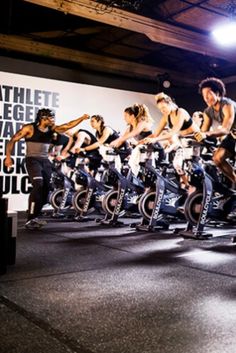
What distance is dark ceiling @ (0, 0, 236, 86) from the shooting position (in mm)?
6836

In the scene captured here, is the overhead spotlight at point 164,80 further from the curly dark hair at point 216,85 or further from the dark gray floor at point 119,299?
the dark gray floor at point 119,299

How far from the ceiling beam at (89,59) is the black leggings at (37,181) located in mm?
3721

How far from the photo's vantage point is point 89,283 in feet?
9.92

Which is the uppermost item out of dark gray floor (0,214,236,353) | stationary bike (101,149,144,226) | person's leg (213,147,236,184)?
person's leg (213,147,236,184)

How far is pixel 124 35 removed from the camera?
354 inches

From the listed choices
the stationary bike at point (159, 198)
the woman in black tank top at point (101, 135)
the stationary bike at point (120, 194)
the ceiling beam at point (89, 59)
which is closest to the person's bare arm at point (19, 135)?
the stationary bike at point (120, 194)

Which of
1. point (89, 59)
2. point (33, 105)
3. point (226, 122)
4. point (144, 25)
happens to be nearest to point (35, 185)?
point (226, 122)

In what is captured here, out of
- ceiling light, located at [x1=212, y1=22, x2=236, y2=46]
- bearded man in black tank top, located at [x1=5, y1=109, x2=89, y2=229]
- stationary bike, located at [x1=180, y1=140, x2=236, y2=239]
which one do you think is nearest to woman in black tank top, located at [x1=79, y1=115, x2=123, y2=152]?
bearded man in black tank top, located at [x1=5, y1=109, x2=89, y2=229]

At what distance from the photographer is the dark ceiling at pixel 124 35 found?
6836mm

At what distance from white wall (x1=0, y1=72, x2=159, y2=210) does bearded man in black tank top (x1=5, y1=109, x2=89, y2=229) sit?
2.41 meters

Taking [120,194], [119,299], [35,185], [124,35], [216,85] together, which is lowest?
[119,299]

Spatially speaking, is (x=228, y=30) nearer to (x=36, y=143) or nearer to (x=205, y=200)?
(x=205, y=200)

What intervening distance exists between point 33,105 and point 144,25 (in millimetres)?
3021

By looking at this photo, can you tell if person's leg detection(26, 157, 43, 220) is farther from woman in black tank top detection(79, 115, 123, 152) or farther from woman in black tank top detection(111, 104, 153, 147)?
woman in black tank top detection(79, 115, 123, 152)
